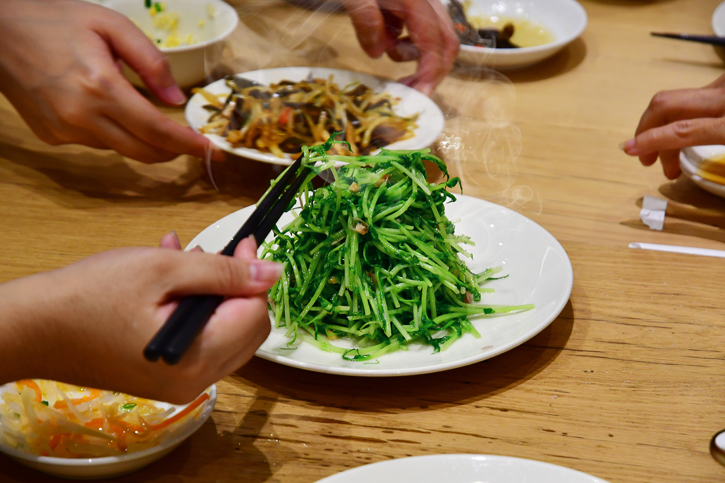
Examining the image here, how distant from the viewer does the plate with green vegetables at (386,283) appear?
46.0 inches

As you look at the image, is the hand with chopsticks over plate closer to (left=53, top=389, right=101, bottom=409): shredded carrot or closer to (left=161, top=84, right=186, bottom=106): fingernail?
(left=161, top=84, right=186, bottom=106): fingernail

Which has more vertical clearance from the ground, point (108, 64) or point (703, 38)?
point (108, 64)

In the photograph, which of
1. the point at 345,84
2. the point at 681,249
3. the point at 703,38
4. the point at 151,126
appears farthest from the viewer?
the point at 703,38

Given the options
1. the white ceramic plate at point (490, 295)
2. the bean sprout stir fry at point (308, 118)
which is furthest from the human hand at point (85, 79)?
the white ceramic plate at point (490, 295)

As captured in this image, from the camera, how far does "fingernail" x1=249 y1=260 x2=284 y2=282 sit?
33.1 inches

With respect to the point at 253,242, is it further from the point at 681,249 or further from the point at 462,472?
the point at 681,249

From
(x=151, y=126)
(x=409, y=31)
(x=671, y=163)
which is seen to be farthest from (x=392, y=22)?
(x=671, y=163)

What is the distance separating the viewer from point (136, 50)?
1765 mm

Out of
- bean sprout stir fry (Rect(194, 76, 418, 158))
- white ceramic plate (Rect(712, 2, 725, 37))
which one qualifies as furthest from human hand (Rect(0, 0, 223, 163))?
white ceramic plate (Rect(712, 2, 725, 37))

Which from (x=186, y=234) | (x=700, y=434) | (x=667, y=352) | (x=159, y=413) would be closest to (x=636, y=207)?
(x=667, y=352)

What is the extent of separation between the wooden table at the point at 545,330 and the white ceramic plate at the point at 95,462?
0.07 meters

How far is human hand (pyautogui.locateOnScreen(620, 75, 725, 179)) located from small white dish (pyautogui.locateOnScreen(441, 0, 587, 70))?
27.5 inches

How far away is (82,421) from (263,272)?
0.42 meters

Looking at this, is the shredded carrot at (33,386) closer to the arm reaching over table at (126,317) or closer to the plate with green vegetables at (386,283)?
the arm reaching over table at (126,317)
